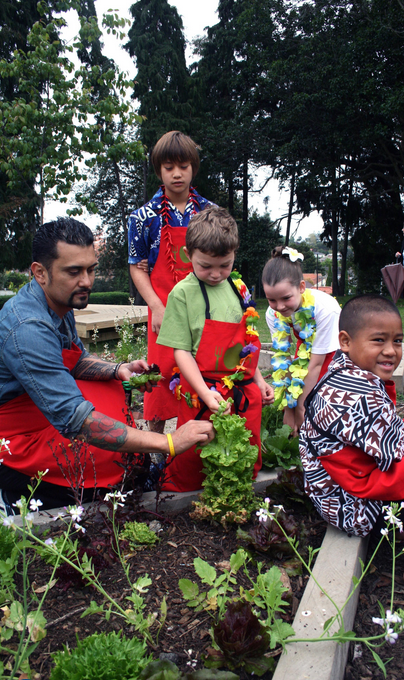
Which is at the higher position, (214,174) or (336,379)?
(214,174)

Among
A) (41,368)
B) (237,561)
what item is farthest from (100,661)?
(41,368)

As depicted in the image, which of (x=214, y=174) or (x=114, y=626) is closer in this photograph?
(x=114, y=626)

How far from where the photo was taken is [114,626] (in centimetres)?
153

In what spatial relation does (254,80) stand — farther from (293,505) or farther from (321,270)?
(321,270)

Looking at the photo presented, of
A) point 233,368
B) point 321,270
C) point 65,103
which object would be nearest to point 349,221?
point 65,103

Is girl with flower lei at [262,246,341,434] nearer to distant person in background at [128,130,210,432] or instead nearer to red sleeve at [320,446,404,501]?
distant person in background at [128,130,210,432]

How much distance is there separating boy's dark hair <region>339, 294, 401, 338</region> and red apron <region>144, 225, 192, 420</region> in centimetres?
114

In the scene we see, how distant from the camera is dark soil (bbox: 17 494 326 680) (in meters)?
1.46

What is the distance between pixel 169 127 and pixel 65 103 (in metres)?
13.8

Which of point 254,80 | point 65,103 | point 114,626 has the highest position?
point 254,80

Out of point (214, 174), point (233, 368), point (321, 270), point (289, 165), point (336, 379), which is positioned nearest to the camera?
point (336, 379)

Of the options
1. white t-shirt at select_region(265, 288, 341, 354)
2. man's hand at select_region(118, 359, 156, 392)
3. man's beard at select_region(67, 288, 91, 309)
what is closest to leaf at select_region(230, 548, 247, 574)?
Result: man's hand at select_region(118, 359, 156, 392)

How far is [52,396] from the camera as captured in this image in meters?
1.93

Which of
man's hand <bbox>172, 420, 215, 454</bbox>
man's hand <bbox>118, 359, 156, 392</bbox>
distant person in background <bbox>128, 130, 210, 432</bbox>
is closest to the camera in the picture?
man's hand <bbox>172, 420, 215, 454</bbox>
